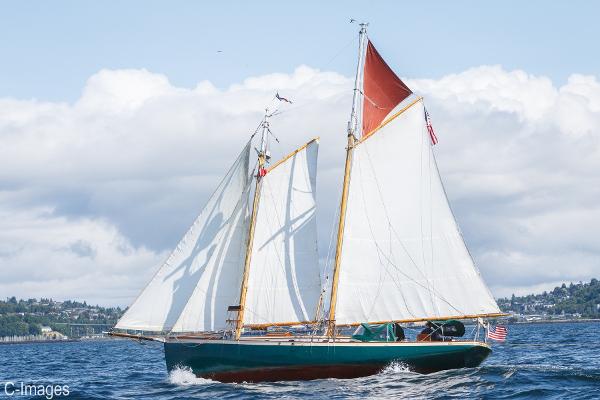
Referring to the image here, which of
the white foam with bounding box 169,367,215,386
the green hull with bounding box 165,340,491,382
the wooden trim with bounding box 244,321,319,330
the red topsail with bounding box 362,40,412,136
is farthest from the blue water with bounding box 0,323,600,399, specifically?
the red topsail with bounding box 362,40,412,136

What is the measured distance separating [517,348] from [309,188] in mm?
49497

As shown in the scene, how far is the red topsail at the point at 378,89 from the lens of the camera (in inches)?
2387

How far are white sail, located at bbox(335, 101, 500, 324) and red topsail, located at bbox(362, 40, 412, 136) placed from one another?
3.88m

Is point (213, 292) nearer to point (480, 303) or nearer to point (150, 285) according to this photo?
point (150, 285)

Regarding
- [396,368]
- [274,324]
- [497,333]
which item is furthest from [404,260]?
[274,324]

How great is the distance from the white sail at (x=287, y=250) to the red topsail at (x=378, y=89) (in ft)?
13.5

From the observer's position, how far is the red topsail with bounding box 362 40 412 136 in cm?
6062

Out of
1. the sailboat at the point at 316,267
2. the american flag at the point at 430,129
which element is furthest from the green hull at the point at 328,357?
the american flag at the point at 430,129

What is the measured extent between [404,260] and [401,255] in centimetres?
33

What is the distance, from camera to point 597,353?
80.6 m

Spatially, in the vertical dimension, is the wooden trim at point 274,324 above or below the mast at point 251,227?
below

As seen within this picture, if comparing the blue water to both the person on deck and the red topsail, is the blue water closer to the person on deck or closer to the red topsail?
the person on deck

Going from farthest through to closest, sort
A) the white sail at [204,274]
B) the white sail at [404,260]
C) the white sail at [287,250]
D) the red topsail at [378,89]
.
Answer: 1. the red topsail at [378,89]
2. the white sail at [204,274]
3. the white sail at [287,250]
4. the white sail at [404,260]

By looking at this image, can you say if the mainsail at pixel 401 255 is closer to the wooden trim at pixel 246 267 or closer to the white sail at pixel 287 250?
the white sail at pixel 287 250
